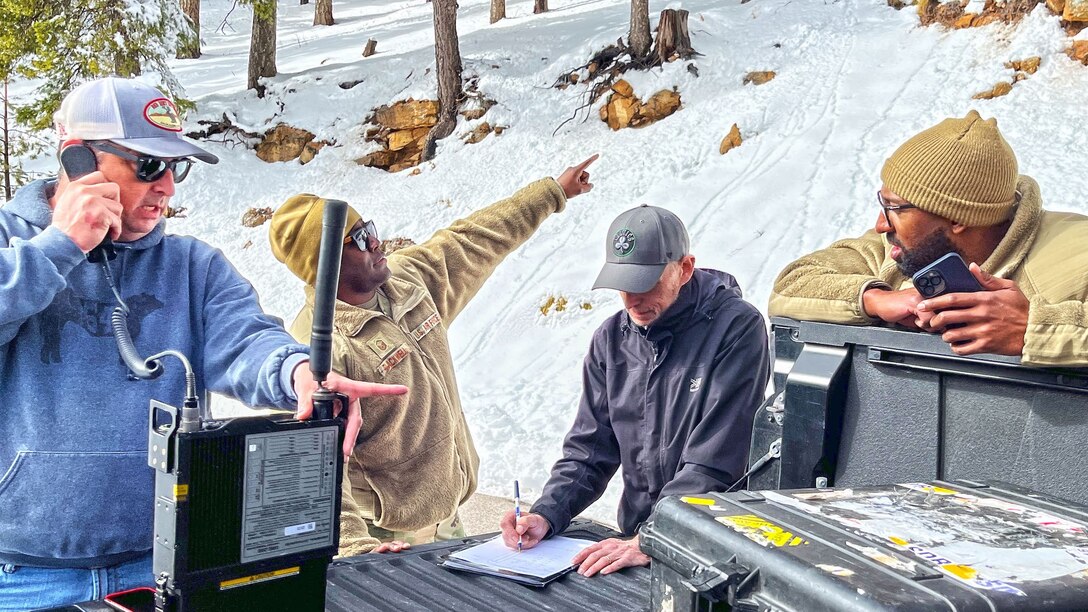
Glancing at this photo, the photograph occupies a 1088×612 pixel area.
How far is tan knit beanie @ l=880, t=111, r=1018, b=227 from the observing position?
2559 mm

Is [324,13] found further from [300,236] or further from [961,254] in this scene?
[961,254]

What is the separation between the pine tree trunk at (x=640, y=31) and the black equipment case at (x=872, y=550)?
14.9m

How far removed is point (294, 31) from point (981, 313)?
28145 millimetres

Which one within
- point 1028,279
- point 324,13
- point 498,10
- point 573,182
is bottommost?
point 1028,279

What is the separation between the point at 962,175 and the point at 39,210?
2.32 meters

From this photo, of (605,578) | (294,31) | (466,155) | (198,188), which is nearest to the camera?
(605,578)

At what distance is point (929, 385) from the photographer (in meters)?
2.20

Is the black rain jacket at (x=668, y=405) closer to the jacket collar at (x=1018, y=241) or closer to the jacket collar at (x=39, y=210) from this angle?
the jacket collar at (x=1018, y=241)

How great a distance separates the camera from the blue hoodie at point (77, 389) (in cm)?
232

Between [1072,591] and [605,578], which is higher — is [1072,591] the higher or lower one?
the higher one

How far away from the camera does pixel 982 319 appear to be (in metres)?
2.11

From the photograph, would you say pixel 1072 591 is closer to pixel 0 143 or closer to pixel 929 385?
pixel 929 385

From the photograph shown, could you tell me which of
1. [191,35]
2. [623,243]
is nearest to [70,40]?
[191,35]

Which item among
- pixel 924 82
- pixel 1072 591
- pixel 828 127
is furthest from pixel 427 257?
pixel 924 82
